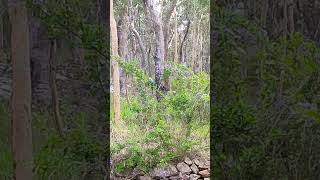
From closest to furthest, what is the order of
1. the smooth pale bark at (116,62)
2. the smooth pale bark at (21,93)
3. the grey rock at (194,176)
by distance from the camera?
the smooth pale bark at (21,93)
the grey rock at (194,176)
the smooth pale bark at (116,62)

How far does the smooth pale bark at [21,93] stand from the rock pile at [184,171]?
Answer: 6.03ft

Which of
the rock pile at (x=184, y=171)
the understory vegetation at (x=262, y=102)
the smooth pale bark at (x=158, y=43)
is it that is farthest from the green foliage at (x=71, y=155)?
the smooth pale bark at (x=158, y=43)

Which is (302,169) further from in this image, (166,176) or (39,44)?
(166,176)

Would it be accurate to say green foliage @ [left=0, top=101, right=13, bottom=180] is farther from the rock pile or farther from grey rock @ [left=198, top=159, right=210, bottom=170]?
grey rock @ [left=198, top=159, right=210, bottom=170]

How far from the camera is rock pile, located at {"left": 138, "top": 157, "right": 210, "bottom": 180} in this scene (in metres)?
3.02

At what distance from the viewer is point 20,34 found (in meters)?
1.21

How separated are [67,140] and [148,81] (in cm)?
260

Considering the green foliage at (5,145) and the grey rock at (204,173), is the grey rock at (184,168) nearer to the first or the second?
the grey rock at (204,173)

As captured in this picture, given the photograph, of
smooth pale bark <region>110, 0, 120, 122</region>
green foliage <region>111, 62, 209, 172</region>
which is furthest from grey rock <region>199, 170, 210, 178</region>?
smooth pale bark <region>110, 0, 120, 122</region>

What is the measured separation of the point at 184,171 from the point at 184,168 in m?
0.05

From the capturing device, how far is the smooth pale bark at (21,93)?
1197 mm

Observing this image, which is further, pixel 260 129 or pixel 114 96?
pixel 114 96

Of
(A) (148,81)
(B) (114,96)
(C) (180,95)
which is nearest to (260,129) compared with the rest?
(C) (180,95)

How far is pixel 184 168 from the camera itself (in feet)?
10.4
